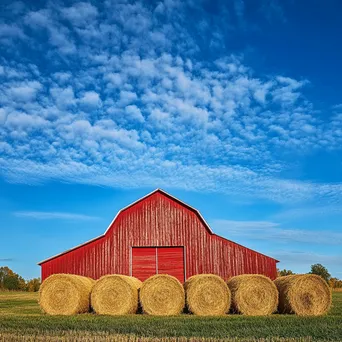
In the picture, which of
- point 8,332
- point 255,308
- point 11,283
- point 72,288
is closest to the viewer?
point 8,332

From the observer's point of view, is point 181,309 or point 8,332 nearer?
point 8,332

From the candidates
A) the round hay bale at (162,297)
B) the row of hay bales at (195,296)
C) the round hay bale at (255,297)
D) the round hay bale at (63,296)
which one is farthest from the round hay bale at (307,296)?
the round hay bale at (63,296)

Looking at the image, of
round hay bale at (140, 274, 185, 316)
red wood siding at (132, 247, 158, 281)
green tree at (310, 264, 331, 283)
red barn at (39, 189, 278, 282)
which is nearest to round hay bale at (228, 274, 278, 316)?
round hay bale at (140, 274, 185, 316)

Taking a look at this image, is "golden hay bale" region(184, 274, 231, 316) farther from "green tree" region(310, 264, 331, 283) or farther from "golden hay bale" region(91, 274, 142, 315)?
"green tree" region(310, 264, 331, 283)

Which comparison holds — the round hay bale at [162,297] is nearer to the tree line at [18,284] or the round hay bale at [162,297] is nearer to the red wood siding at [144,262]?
the red wood siding at [144,262]

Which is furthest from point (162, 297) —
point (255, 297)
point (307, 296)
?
point (307, 296)

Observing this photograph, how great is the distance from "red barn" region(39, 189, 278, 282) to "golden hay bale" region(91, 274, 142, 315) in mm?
6251

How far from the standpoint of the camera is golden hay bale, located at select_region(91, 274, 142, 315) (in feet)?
50.3

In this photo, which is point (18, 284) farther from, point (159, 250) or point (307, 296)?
point (307, 296)

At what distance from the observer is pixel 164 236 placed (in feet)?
73.4

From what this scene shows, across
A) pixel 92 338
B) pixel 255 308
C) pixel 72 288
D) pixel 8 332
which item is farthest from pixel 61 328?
pixel 255 308

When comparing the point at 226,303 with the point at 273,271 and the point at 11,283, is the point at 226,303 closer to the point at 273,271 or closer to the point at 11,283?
the point at 273,271

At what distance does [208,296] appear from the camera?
49.3 ft

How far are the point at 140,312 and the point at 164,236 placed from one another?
6524 millimetres
